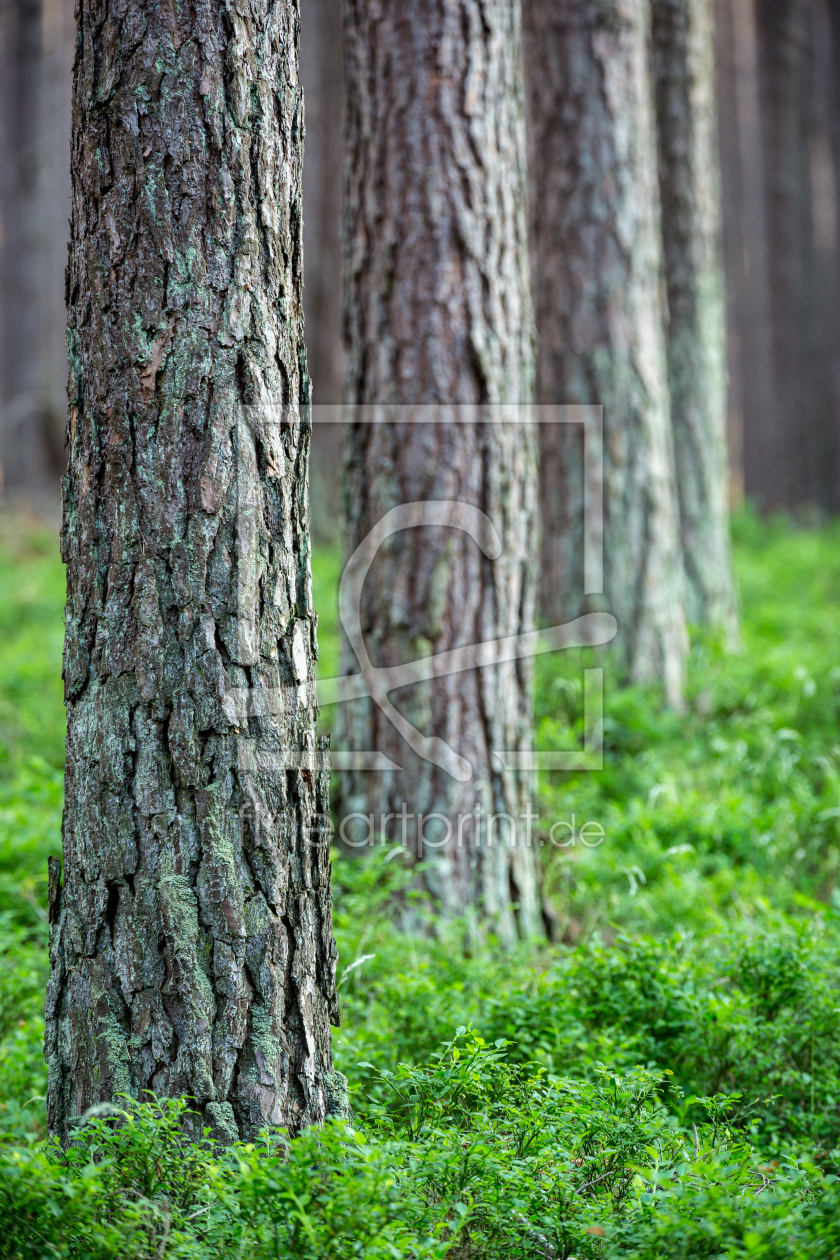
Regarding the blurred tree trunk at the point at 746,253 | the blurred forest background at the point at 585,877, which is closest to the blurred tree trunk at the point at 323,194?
the blurred forest background at the point at 585,877

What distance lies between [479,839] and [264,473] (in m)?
2.09

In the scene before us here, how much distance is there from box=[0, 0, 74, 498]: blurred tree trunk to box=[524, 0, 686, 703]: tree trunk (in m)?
9.50

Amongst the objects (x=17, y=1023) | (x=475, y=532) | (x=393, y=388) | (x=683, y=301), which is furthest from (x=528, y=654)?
(x=683, y=301)

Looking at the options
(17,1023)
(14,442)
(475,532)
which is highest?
(14,442)

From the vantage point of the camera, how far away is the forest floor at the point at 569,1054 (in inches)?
80.6

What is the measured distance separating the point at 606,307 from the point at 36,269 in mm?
10695

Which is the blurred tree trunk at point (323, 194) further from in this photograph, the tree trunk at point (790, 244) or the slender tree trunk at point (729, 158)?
the slender tree trunk at point (729, 158)

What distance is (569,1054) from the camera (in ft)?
9.82

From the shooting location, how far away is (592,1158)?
235 centimetres

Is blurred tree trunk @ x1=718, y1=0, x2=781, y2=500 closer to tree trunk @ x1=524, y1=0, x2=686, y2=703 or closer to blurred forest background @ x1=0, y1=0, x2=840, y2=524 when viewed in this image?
blurred forest background @ x1=0, y1=0, x2=840, y2=524

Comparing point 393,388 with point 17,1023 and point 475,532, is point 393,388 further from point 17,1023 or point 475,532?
point 17,1023

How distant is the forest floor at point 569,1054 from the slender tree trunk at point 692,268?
2.36 m

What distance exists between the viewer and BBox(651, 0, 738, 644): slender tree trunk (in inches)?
302

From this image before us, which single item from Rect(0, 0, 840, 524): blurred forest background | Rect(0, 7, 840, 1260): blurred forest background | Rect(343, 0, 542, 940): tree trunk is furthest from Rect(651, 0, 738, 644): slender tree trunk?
Rect(0, 0, 840, 524): blurred forest background
